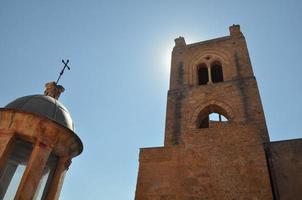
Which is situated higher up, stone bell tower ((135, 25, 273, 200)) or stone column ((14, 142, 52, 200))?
stone bell tower ((135, 25, 273, 200))

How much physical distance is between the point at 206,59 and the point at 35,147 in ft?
31.1

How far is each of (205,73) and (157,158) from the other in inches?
254

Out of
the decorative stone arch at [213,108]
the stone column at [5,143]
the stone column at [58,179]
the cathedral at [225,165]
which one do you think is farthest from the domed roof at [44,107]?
the decorative stone arch at [213,108]

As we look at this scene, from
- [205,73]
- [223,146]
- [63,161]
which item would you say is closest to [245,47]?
[205,73]

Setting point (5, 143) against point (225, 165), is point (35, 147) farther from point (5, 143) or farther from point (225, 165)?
point (225, 165)

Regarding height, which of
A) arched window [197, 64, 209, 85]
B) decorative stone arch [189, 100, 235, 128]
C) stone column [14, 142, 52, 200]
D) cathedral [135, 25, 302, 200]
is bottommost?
stone column [14, 142, 52, 200]

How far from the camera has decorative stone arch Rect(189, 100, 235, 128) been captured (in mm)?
9312

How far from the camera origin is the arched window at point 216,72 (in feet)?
39.7

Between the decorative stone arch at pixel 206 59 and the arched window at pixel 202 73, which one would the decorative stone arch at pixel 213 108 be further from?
the arched window at pixel 202 73

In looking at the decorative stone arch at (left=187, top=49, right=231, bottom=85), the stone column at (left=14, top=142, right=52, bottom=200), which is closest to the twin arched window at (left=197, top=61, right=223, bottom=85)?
the decorative stone arch at (left=187, top=49, right=231, bottom=85)

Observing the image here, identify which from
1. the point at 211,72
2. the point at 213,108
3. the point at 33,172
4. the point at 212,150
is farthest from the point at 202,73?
the point at 33,172

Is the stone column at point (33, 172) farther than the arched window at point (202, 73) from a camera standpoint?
No

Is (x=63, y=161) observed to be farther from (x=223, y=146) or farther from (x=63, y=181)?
(x=223, y=146)

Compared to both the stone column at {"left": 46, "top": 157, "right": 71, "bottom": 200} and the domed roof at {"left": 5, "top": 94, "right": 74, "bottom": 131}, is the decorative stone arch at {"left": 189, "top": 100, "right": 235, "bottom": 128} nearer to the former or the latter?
the domed roof at {"left": 5, "top": 94, "right": 74, "bottom": 131}
